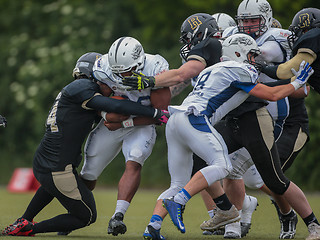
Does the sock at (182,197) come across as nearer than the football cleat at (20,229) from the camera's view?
Yes

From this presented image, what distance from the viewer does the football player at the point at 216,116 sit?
5484 mm

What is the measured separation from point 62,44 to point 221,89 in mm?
9823

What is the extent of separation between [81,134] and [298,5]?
804 centimetres

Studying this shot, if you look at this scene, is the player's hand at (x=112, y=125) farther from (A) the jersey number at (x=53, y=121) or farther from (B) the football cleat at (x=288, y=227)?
(B) the football cleat at (x=288, y=227)

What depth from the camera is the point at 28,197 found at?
10820 millimetres

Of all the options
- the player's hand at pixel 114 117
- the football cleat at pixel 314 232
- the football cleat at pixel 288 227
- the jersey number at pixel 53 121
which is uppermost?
the jersey number at pixel 53 121

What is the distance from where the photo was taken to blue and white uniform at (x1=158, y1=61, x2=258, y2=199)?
5.50 meters

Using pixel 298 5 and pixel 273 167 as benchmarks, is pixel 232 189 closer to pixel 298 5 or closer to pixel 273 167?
pixel 273 167

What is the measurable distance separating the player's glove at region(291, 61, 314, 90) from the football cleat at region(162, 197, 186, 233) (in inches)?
54.5

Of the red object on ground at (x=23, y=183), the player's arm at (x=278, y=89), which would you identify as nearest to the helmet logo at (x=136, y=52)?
the player's arm at (x=278, y=89)

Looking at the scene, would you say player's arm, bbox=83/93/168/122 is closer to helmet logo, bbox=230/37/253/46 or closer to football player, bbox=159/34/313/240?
football player, bbox=159/34/313/240

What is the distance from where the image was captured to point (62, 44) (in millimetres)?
14992

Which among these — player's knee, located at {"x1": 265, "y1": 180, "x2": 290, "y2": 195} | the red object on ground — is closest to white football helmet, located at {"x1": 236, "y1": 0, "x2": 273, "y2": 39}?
player's knee, located at {"x1": 265, "y1": 180, "x2": 290, "y2": 195}

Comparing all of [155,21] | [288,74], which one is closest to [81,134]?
[288,74]
